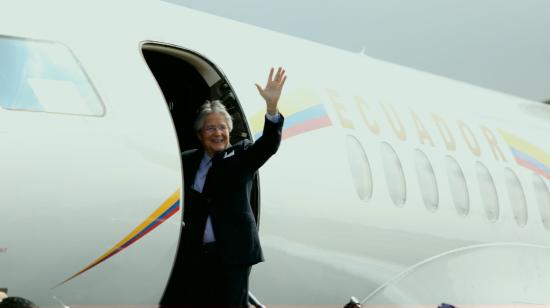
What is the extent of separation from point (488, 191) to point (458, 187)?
0.56m

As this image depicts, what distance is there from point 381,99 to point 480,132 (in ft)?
5.29

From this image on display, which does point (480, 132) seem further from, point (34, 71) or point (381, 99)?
point (34, 71)

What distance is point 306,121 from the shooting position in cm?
761

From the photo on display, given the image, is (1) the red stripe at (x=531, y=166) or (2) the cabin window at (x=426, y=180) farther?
(1) the red stripe at (x=531, y=166)

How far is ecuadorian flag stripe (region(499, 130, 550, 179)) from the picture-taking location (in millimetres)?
10219

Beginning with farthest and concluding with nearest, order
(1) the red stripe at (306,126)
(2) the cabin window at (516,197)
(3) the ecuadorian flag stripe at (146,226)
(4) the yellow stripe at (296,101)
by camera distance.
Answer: (2) the cabin window at (516,197) → (4) the yellow stripe at (296,101) → (1) the red stripe at (306,126) → (3) the ecuadorian flag stripe at (146,226)

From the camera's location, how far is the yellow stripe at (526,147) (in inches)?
404

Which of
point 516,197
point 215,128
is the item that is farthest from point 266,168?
point 516,197

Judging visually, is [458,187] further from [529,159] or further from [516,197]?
[529,159]

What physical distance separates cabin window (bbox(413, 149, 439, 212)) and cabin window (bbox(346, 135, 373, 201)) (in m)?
0.76

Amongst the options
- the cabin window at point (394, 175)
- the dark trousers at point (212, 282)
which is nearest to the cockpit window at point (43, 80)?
the dark trousers at point (212, 282)

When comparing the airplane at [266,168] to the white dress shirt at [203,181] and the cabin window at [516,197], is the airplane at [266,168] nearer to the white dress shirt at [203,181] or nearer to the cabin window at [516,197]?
the cabin window at [516,197]

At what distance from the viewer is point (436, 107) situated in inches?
373

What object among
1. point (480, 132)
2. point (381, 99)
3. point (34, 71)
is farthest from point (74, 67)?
point (480, 132)
